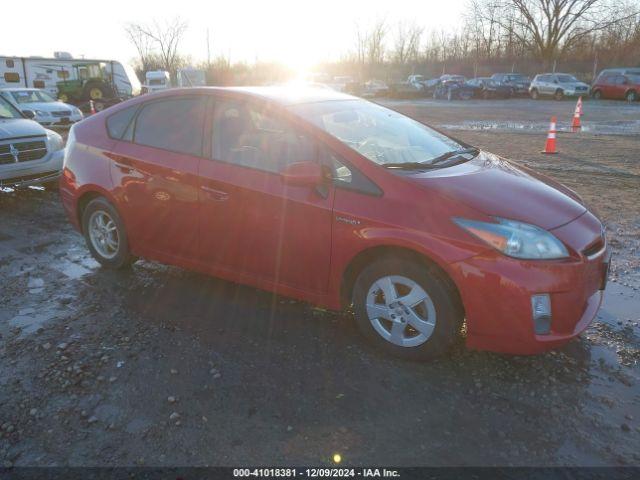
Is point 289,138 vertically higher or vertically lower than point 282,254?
higher

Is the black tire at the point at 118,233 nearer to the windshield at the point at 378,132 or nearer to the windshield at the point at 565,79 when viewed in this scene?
the windshield at the point at 378,132

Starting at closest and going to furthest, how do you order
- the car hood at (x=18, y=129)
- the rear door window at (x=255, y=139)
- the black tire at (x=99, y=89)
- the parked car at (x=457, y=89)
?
the rear door window at (x=255, y=139), the car hood at (x=18, y=129), the black tire at (x=99, y=89), the parked car at (x=457, y=89)

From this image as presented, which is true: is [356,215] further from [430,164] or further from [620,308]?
[620,308]

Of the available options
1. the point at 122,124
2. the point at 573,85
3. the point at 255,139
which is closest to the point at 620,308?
the point at 255,139

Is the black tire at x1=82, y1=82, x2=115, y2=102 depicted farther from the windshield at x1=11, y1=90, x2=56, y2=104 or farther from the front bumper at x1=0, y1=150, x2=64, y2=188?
the front bumper at x1=0, y1=150, x2=64, y2=188

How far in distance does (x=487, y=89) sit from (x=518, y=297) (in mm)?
36342

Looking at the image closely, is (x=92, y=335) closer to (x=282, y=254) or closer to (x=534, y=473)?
(x=282, y=254)

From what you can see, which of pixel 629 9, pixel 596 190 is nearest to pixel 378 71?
pixel 629 9

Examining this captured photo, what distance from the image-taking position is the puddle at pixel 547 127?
15531mm

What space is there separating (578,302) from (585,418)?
24.6 inches

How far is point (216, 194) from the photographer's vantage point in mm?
3752

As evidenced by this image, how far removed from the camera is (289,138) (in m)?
3.59

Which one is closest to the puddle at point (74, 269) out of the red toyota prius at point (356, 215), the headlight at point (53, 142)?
the red toyota prius at point (356, 215)

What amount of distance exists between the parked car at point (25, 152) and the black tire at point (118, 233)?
3.55 metres
